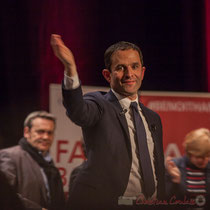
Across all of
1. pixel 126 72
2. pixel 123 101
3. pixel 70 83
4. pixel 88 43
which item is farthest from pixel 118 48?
pixel 88 43

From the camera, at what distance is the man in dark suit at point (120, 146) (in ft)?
5.25

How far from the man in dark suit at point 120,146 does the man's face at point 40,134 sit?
1.50ft

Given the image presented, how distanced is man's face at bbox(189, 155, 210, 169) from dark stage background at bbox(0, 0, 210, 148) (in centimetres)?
40

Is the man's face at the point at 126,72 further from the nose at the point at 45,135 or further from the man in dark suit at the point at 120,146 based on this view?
the nose at the point at 45,135

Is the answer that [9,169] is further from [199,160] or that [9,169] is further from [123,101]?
[199,160]

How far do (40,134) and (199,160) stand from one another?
30.9 inches

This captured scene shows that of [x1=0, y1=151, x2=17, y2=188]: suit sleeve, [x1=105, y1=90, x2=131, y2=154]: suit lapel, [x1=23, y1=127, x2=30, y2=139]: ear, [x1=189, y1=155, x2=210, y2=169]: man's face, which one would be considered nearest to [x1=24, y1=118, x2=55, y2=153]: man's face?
[x1=23, y1=127, x2=30, y2=139]: ear

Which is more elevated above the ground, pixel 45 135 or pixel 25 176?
pixel 45 135

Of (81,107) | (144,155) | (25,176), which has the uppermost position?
(81,107)

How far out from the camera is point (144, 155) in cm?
164

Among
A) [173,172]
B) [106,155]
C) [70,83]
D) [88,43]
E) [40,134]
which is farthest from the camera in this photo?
[88,43]

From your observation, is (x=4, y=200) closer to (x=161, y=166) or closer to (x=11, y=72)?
(x=161, y=166)

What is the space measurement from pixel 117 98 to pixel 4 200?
0.59m

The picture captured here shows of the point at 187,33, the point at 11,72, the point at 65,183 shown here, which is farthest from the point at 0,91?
the point at 187,33
